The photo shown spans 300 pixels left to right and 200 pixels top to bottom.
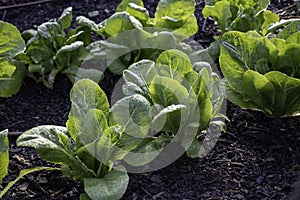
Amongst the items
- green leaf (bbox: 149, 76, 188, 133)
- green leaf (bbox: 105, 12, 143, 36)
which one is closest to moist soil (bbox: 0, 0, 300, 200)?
green leaf (bbox: 149, 76, 188, 133)

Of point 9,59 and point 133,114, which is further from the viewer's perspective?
point 9,59

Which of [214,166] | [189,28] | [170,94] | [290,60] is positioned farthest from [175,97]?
[189,28]

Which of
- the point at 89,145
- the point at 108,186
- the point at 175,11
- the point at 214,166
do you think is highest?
the point at 175,11

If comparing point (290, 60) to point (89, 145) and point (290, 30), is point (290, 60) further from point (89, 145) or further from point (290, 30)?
point (89, 145)

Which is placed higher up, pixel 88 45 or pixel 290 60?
pixel 290 60

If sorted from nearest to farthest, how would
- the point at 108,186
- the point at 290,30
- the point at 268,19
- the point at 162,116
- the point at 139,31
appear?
the point at 108,186
the point at 162,116
the point at 290,30
the point at 139,31
the point at 268,19

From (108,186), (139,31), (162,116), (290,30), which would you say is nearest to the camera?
(108,186)

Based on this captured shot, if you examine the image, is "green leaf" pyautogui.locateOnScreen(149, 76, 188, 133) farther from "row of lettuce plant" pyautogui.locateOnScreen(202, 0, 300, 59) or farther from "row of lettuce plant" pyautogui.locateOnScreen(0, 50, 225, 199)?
"row of lettuce plant" pyautogui.locateOnScreen(202, 0, 300, 59)
